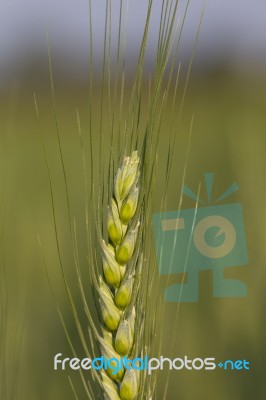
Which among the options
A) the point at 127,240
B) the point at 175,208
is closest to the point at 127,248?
the point at 127,240

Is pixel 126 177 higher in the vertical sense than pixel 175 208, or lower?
higher

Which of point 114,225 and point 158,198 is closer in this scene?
point 114,225

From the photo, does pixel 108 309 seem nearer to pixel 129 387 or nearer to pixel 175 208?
pixel 129 387

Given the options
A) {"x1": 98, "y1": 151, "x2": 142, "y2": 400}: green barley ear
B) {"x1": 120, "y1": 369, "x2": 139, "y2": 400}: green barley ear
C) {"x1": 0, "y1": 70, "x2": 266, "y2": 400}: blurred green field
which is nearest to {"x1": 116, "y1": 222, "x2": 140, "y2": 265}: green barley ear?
{"x1": 98, "y1": 151, "x2": 142, "y2": 400}: green barley ear

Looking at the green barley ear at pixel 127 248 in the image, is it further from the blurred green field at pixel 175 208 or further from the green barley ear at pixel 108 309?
the blurred green field at pixel 175 208

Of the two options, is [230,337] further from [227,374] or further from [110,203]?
[110,203]

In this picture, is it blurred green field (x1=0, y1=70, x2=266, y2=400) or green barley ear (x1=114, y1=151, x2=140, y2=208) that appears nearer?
green barley ear (x1=114, y1=151, x2=140, y2=208)

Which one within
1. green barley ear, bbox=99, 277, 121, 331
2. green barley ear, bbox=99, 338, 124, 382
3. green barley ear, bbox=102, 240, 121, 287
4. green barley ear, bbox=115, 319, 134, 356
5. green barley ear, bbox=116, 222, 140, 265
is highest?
green barley ear, bbox=116, 222, 140, 265

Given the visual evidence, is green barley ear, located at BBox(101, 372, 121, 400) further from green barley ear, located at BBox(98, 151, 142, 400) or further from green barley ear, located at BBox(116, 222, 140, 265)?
A: green barley ear, located at BBox(116, 222, 140, 265)

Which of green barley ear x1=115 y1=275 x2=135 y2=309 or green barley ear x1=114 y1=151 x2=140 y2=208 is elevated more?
green barley ear x1=114 y1=151 x2=140 y2=208
